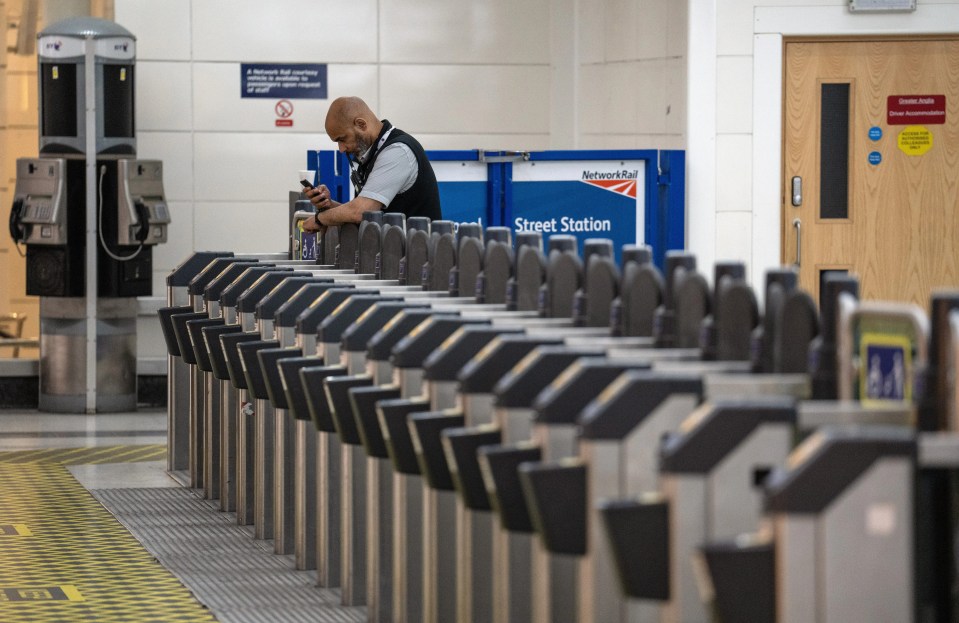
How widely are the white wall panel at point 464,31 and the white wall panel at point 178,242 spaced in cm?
149

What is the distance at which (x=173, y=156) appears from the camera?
10023mm

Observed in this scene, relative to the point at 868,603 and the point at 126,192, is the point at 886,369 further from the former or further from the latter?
the point at 126,192

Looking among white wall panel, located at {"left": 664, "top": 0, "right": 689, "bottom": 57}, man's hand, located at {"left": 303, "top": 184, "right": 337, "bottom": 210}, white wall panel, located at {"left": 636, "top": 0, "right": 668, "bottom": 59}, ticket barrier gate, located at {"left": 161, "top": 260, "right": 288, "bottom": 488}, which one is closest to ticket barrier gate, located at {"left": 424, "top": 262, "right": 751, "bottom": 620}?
man's hand, located at {"left": 303, "top": 184, "right": 337, "bottom": 210}

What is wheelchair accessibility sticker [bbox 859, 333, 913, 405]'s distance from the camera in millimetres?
2885

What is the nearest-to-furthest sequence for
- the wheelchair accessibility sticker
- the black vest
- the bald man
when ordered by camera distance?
the wheelchair accessibility sticker
the bald man
the black vest

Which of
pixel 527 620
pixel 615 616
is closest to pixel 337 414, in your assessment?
pixel 527 620

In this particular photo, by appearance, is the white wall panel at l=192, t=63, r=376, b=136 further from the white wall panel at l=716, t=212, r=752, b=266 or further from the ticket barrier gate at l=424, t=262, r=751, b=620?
the ticket barrier gate at l=424, t=262, r=751, b=620

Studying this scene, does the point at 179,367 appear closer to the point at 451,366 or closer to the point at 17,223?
the point at 17,223

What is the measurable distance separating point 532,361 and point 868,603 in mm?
1090

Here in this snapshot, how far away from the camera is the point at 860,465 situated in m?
2.41

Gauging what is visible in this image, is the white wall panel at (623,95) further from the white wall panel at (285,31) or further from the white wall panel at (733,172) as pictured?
the white wall panel at (285,31)

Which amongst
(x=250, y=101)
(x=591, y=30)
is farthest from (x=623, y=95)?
(x=250, y=101)

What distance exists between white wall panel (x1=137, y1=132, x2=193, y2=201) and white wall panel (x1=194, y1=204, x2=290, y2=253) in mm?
141

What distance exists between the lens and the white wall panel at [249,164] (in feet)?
33.1
